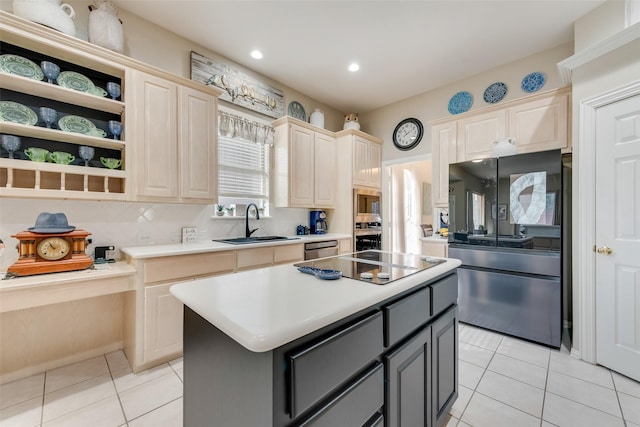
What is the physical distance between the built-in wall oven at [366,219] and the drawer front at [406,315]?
278cm

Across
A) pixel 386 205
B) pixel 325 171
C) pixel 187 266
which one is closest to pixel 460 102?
pixel 386 205

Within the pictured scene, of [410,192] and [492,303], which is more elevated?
[410,192]

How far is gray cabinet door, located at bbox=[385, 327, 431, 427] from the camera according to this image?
107 centimetres

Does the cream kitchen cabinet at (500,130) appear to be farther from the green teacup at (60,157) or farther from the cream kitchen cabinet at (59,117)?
the green teacup at (60,157)

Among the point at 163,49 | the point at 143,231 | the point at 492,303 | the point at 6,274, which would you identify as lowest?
the point at 492,303

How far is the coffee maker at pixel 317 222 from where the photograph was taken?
415 cm

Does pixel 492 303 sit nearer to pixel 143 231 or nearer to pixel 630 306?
pixel 630 306

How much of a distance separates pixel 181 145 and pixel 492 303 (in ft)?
11.2

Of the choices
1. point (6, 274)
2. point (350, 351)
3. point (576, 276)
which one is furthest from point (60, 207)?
point (576, 276)

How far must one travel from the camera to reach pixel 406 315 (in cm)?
116

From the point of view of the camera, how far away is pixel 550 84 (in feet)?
10.1

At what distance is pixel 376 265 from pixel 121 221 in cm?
231

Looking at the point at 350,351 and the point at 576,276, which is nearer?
the point at 350,351

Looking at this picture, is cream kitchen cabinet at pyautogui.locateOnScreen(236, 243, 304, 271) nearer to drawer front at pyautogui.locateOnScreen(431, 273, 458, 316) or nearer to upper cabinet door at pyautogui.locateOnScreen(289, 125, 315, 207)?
upper cabinet door at pyautogui.locateOnScreen(289, 125, 315, 207)
